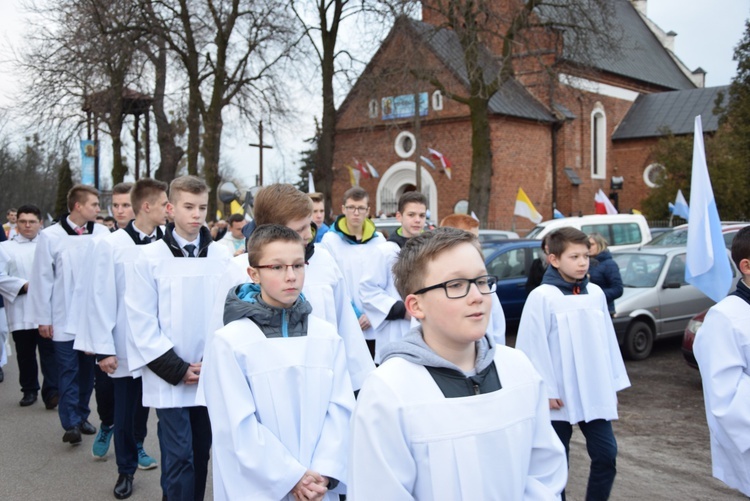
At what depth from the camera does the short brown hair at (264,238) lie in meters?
3.35

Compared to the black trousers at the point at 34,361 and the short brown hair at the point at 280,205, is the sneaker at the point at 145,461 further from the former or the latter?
the short brown hair at the point at 280,205

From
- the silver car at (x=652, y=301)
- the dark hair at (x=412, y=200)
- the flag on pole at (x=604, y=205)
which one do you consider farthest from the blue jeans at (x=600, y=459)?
the flag on pole at (x=604, y=205)

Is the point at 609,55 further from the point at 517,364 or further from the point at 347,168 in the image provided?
the point at 517,364

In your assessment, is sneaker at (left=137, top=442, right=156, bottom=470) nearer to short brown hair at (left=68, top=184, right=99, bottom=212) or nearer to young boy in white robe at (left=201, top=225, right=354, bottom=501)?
short brown hair at (left=68, top=184, right=99, bottom=212)

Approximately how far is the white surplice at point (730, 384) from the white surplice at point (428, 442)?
1592mm

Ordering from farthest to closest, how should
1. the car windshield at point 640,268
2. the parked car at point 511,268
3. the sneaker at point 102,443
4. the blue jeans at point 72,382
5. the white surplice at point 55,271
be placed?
the parked car at point 511,268 < the car windshield at point 640,268 < the white surplice at point 55,271 < the blue jeans at point 72,382 < the sneaker at point 102,443

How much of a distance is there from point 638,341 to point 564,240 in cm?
692

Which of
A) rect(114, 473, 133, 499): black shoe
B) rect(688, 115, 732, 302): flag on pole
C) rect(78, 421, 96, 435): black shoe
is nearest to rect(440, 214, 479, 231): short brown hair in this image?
rect(688, 115, 732, 302): flag on pole

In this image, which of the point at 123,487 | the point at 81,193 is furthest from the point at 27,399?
the point at 123,487

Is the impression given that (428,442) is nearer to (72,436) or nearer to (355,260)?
(355,260)

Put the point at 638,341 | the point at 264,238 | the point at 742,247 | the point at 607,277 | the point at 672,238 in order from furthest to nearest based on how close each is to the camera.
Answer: the point at 672,238, the point at 638,341, the point at 607,277, the point at 742,247, the point at 264,238

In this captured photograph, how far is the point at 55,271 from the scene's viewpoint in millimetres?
7605

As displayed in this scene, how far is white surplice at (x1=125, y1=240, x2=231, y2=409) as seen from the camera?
4.46 metres

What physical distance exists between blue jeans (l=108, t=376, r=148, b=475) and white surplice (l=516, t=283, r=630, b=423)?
110 inches
